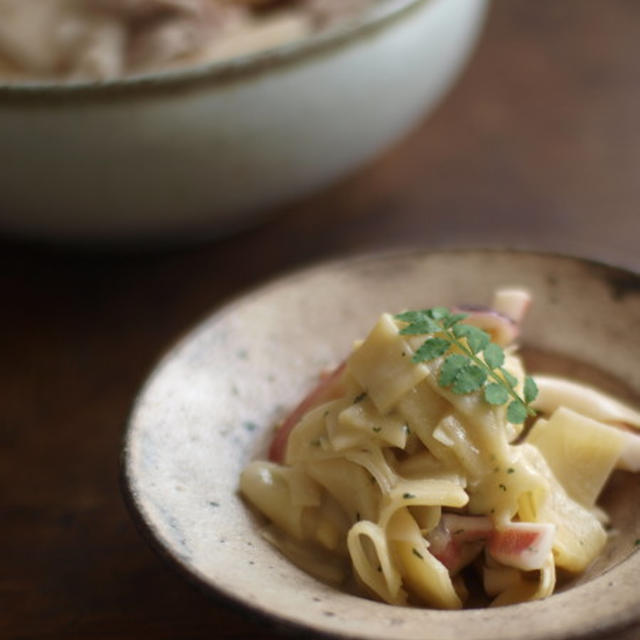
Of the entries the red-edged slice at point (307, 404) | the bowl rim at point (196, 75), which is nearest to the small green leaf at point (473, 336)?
the red-edged slice at point (307, 404)

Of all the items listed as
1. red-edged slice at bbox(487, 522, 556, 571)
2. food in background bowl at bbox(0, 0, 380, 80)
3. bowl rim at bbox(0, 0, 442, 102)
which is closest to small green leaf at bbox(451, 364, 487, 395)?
red-edged slice at bbox(487, 522, 556, 571)

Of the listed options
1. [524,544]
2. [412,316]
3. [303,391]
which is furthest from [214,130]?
[524,544]

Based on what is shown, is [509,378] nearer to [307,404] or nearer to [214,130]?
[307,404]

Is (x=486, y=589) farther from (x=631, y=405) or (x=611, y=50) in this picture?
(x=611, y=50)

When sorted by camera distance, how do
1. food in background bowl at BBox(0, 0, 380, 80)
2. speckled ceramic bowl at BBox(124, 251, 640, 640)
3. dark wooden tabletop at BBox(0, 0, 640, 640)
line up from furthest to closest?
food in background bowl at BBox(0, 0, 380, 80) < dark wooden tabletop at BBox(0, 0, 640, 640) < speckled ceramic bowl at BBox(124, 251, 640, 640)

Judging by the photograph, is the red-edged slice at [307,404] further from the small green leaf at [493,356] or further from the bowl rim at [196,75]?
the bowl rim at [196,75]

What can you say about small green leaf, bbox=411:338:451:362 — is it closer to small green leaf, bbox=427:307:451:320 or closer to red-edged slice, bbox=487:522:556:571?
small green leaf, bbox=427:307:451:320
